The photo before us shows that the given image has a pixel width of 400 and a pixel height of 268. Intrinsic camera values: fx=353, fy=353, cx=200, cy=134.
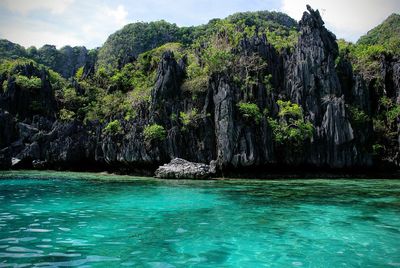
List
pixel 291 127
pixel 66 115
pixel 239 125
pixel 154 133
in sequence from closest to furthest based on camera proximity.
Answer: pixel 239 125 → pixel 154 133 → pixel 291 127 → pixel 66 115

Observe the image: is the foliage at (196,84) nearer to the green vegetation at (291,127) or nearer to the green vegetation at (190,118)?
the green vegetation at (190,118)

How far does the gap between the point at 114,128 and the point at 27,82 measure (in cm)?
1745

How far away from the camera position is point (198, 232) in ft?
33.6

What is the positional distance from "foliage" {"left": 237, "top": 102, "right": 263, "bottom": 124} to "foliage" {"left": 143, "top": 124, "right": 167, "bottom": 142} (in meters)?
8.38

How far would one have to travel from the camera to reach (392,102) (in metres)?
41.9

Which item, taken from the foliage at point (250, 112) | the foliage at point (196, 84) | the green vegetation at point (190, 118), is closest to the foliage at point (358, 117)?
the foliage at point (250, 112)

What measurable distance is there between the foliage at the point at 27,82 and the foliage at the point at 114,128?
15431 millimetres

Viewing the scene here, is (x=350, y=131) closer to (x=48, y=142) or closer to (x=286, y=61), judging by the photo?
(x=286, y=61)

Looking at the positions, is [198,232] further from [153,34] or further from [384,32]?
[153,34]

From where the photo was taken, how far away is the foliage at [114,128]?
133ft

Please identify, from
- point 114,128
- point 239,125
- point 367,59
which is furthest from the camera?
point 367,59

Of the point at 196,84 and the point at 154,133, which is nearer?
the point at 154,133

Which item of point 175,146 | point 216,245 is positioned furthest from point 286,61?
point 216,245

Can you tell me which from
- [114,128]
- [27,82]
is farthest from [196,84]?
[27,82]
